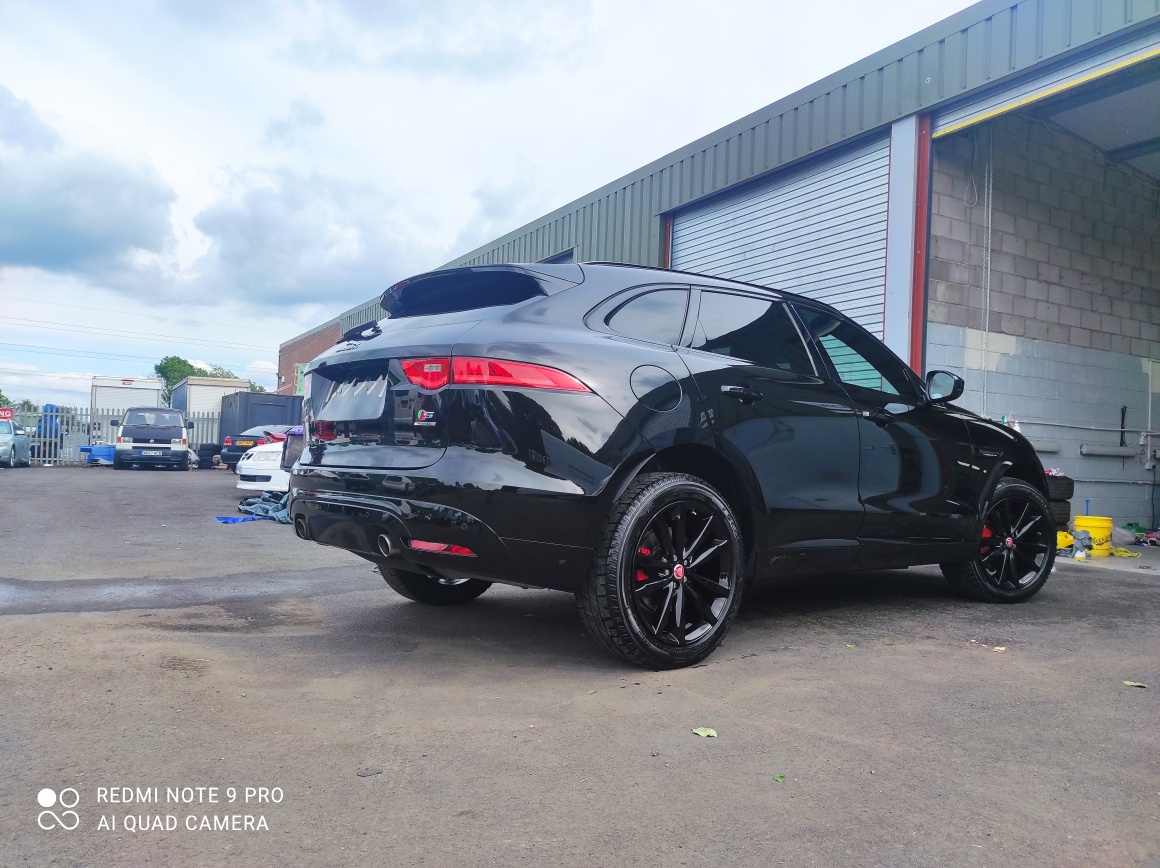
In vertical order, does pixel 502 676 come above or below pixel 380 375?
below

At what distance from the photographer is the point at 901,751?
2.69 meters

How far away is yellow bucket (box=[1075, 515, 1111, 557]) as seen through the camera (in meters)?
8.59

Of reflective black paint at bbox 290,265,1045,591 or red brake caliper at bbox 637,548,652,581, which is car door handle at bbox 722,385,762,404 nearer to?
reflective black paint at bbox 290,265,1045,591

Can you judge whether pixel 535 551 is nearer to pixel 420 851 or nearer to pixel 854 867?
pixel 420 851

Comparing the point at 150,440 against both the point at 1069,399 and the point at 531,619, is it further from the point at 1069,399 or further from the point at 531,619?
the point at 531,619

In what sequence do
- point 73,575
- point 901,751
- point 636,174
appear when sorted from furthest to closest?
point 636,174 → point 73,575 → point 901,751

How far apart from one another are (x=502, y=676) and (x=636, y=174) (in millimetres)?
11416

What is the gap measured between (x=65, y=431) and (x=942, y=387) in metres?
29.5

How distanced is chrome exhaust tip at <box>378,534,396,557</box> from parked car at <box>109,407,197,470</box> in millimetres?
22763

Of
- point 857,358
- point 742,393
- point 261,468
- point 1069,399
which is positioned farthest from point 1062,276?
point 261,468

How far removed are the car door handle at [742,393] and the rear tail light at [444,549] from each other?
4.35 ft

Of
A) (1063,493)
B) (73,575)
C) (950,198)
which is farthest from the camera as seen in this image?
(950,198)

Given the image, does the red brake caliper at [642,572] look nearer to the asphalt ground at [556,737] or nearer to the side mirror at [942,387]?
the asphalt ground at [556,737]

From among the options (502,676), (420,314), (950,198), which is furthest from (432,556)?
(950,198)
